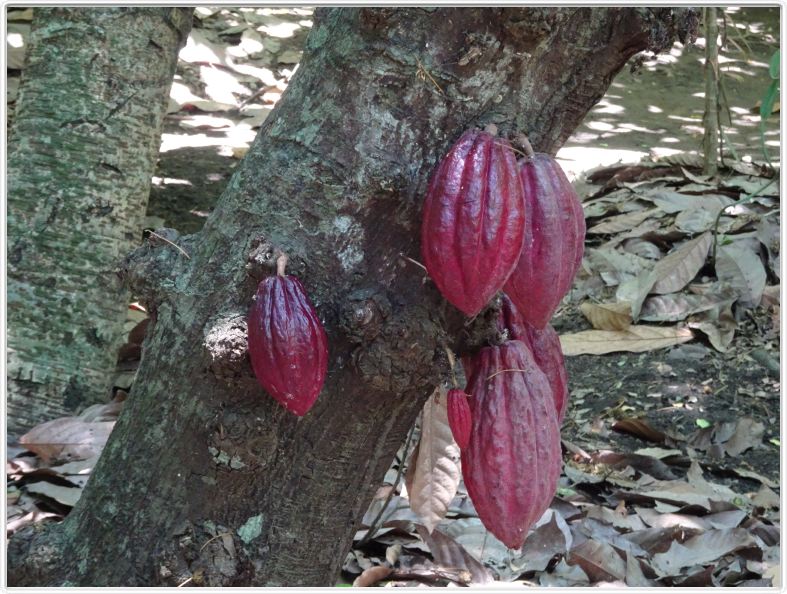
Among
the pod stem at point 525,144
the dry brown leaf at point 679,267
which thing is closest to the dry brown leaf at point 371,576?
the pod stem at point 525,144

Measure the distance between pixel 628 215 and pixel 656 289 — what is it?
818mm

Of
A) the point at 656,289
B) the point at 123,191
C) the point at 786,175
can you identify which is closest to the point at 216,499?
the point at 786,175

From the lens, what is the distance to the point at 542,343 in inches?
49.1

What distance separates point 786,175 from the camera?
1.77 meters

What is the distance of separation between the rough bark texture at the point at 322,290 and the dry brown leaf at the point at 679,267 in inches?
89.8

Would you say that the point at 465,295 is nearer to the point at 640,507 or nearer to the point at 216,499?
the point at 216,499

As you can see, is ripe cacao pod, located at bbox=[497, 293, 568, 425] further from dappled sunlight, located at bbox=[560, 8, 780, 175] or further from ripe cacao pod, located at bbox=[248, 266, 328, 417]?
dappled sunlight, located at bbox=[560, 8, 780, 175]

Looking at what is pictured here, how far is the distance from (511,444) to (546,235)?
0.27 m

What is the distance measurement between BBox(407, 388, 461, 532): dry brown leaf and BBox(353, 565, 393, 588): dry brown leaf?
0.26 meters

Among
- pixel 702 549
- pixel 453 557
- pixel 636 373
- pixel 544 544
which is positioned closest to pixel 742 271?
pixel 636 373

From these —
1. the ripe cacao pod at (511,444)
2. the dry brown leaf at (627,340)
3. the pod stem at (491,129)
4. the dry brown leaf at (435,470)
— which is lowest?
the dry brown leaf at (627,340)

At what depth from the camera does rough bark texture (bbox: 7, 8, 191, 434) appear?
236cm

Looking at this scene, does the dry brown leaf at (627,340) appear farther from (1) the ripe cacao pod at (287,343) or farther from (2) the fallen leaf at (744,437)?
(1) the ripe cacao pod at (287,343)

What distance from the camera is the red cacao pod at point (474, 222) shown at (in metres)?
1.02
